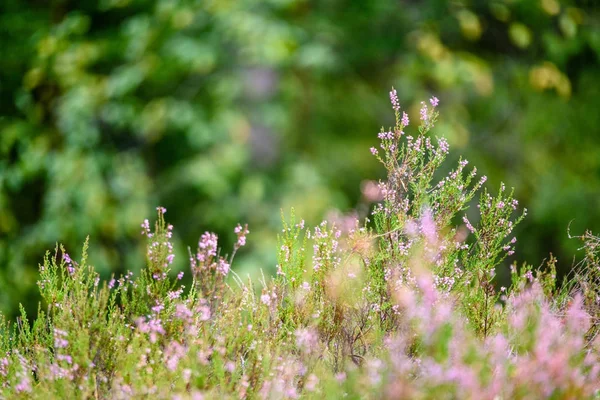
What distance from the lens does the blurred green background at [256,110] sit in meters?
4.98

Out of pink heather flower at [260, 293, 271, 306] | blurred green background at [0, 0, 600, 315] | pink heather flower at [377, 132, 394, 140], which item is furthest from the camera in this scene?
blurred green background at [0, 0, 600, 315]

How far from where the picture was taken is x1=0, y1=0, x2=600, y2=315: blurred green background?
498 centimetres

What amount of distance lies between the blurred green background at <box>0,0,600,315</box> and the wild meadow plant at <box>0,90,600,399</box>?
7.27 ft

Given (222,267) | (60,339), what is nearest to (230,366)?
(222,267)

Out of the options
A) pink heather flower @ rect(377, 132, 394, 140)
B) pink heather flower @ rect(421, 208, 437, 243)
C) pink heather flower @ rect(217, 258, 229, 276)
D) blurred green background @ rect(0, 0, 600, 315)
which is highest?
pink heather flower @ rect(377, 132, 394, 140)

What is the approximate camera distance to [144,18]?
→ 525 centimetres

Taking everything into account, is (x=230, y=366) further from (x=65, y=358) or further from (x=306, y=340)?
(x=65, y=358)

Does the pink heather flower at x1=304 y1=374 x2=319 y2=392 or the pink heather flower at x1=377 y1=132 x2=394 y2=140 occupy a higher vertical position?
the pink heather flower at x1=377 y1=132 x2=394 y2=140

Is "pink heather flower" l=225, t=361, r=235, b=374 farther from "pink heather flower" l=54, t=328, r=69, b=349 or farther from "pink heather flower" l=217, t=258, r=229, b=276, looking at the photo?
"pink heather flower" l=54, t=328, r=69, b=349

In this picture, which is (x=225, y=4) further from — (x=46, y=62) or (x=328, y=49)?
(x=46, y=62)

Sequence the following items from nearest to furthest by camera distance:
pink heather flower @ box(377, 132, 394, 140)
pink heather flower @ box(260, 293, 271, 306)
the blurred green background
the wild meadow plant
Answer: the wild meadow plant
pink heather flower @ box(260, 293, 271, 306)
pink heather flower @ box(377, 132, 394, 140)
the blurred green background

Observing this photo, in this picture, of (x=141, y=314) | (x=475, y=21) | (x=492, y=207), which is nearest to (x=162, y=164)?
(x=475, y=21)

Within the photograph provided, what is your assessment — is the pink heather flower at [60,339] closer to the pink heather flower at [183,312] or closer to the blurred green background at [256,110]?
the pink heather flower at [183,312]

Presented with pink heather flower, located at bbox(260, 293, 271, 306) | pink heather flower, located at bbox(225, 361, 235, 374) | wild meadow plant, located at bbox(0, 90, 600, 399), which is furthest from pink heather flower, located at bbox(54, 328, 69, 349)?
pink heather flower, located at bbox(260, 293, 271, 306)
